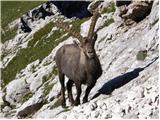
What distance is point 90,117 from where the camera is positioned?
2095cm

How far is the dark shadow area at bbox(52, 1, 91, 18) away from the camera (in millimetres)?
73294

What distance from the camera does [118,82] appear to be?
1009 inches

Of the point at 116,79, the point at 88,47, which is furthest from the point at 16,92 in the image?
the point at 88,47

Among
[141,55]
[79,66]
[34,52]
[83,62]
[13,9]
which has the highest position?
[83,62]

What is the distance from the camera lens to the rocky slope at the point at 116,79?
66.4ft

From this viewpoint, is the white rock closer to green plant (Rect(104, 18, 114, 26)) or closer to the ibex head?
green plant (Rect(104, 18, 114, 26))

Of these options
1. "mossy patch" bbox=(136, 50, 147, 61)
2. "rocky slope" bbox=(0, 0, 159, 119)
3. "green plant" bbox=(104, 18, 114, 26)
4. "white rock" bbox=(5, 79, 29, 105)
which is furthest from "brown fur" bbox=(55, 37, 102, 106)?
"white rock" bbox=(5, 79, 29, 105)

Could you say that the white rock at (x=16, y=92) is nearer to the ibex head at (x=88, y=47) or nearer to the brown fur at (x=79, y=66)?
the brown fur at (x=79, y=66)

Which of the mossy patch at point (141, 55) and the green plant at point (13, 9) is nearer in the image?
the mossy patch at point (141, 55)

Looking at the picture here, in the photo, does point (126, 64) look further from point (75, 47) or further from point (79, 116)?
point (79, 116)

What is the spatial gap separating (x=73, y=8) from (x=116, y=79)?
49.9m

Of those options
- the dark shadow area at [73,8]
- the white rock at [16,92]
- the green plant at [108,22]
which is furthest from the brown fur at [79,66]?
the dark shadow area at [73,8]

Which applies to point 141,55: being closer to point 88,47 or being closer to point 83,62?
point 83,62

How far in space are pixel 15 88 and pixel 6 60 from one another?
19239 millimetres
